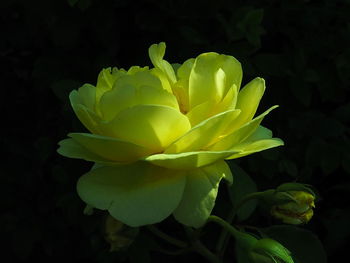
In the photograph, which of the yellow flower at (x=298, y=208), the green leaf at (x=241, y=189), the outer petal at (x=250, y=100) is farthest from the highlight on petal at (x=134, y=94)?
the green leaf at (x=241, y=189)

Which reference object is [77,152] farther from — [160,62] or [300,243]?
[300,243]

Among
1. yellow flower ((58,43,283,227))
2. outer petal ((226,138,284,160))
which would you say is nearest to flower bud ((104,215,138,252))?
yellow flower ((58,43,283,227))

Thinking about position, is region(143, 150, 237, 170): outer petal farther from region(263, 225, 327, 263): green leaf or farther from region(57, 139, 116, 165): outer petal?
region(263, 225, 327, 263): green leaf

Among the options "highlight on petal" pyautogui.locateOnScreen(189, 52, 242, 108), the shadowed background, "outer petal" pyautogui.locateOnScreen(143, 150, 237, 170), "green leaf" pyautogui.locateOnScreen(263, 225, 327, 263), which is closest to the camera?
"outer petal" pyautogui.locateOnScreen(143, 150, 237, 170)

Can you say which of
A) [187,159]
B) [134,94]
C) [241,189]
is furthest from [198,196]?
[241,189]

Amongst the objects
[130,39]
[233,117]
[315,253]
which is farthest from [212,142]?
[130,39]

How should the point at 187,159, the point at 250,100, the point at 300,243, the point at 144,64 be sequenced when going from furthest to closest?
the point at 144,64 → the point at 300,243 → the point at 250,100 → the point at 187,159
